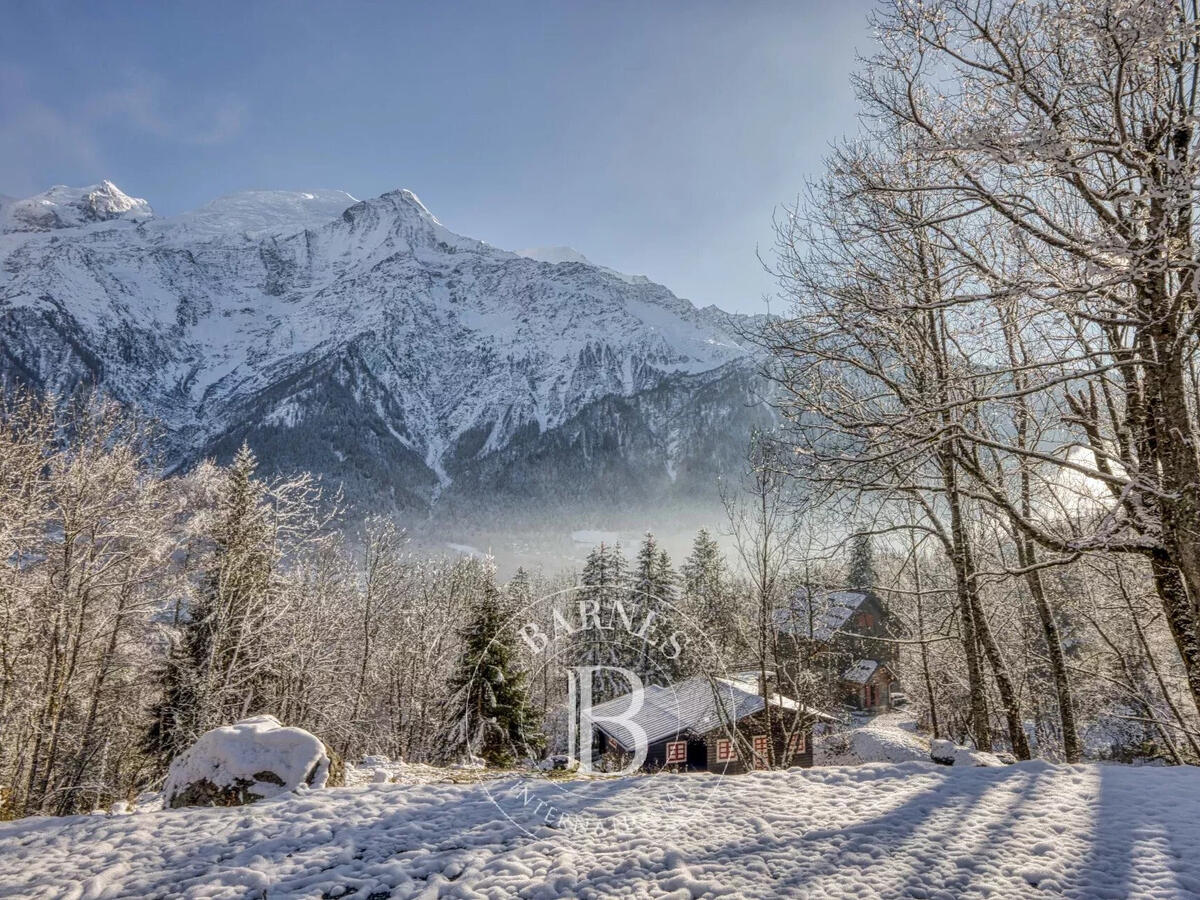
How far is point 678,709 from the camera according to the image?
1268cm

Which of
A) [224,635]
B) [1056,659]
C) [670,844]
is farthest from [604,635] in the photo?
[670,844]

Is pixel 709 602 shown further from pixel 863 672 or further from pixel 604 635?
pixel 863 672

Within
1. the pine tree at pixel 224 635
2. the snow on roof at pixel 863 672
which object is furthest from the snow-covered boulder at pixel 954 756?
the snow on roof at pixel 863 672

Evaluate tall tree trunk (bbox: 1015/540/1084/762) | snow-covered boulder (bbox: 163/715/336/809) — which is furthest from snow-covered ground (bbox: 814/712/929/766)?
snow-covered boulder (bbox: 163/715/336/809)

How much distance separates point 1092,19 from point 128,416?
19529 mm

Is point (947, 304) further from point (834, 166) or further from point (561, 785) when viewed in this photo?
point (561, 785)

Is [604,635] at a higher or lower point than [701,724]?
higher

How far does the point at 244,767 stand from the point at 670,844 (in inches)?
186

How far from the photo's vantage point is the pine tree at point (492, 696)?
62.8 ft

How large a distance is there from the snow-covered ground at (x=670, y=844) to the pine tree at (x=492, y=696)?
576 inches

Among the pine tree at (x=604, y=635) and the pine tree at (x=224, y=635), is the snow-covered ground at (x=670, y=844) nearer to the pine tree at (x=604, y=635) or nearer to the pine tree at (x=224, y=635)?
the pine tree at (x=604, y=635)

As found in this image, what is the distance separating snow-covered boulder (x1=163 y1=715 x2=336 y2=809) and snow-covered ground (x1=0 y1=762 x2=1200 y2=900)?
4.18 feet

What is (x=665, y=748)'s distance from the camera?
1728 centimetres

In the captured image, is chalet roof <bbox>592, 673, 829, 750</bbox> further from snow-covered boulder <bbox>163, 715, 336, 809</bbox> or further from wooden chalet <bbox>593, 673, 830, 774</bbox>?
snow-covered boulder <bbox>163, 715, 336, 809</bbox>
